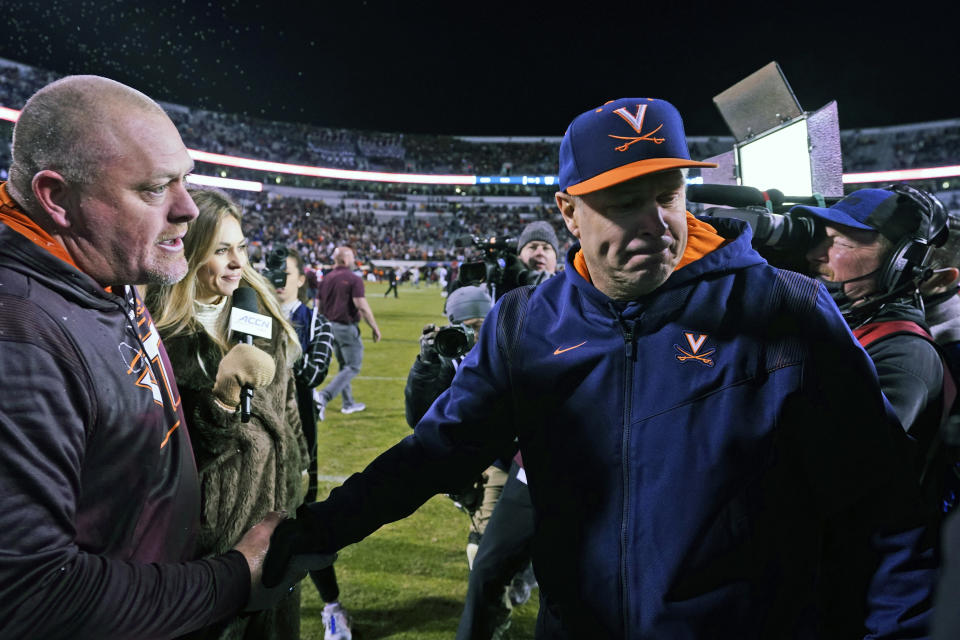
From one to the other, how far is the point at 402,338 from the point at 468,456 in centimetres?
1351

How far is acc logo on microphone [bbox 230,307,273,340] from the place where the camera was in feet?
7.73

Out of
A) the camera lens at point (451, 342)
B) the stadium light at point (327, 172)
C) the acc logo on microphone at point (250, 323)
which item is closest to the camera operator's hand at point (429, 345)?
the camera lens at point (451, 342)

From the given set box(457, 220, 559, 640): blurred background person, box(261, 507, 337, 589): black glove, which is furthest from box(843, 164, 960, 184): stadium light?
box(261, 507, 337, 589): black glove

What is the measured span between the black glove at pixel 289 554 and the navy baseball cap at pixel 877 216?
80.9 inches

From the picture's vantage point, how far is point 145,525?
1.37 m

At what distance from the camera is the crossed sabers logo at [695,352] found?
55.7 inches

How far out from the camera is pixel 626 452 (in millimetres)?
1412

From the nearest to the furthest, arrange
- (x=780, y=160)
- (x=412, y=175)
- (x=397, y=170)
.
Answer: (x=780, y=160) < (x=412, y=175) < (x=397, y=170)

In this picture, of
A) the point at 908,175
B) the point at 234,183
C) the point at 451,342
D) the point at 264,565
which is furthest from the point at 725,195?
the point at 908,175

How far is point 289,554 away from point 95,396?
644 mm

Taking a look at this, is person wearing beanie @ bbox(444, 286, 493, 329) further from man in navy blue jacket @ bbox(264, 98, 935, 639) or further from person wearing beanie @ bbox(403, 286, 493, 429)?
man in navy blue jacket @ bbox(264, 98, 935, 639)

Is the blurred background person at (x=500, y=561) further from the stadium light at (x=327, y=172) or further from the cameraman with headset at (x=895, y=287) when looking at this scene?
the stadium light at (x=327, y=172)

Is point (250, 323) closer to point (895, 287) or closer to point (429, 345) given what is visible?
point (429, 345)

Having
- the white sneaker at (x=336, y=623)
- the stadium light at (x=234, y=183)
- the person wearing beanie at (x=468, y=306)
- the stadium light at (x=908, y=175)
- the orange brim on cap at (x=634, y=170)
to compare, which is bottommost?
the white sneaker at (x=336, y=623)
